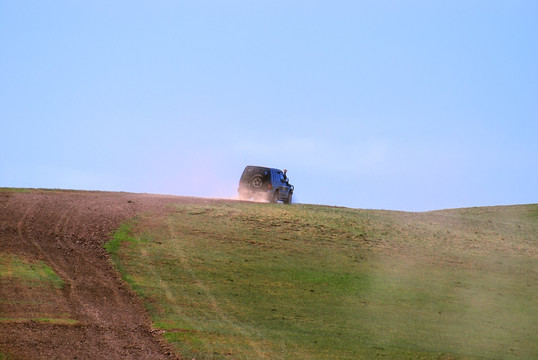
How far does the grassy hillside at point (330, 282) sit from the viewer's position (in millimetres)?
22969

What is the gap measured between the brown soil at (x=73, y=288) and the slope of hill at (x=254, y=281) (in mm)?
75

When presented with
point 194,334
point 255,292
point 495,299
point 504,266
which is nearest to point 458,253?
point 504,266

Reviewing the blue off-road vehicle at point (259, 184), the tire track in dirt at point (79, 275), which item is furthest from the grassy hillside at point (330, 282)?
the blue off-road vehicle at point (259, 184)

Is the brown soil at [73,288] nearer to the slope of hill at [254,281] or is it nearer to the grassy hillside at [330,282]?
the slope of hill at [254,281]

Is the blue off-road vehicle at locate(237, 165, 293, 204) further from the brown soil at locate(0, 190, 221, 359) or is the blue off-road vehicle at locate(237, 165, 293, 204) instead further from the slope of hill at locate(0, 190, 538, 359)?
the brown soil at locate(0, 190, 221, 359)

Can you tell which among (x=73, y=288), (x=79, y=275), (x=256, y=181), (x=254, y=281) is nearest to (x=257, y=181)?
(x=256, y=181)

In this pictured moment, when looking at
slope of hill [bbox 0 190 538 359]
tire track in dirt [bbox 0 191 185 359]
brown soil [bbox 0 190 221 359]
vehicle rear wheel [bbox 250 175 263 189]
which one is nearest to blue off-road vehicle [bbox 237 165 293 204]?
vehicle rear wheel [bbox 250 175 263 189]

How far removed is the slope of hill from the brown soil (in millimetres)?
75

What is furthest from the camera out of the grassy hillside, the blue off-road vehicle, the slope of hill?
the blue off-road vehicle

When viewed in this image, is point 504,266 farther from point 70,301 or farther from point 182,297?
point 70,301

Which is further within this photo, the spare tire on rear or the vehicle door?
the vehicle door

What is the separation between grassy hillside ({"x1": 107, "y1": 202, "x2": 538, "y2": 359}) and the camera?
22969 millimetres

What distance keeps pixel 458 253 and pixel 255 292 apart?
14280mm

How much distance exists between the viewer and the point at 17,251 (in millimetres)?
30078
